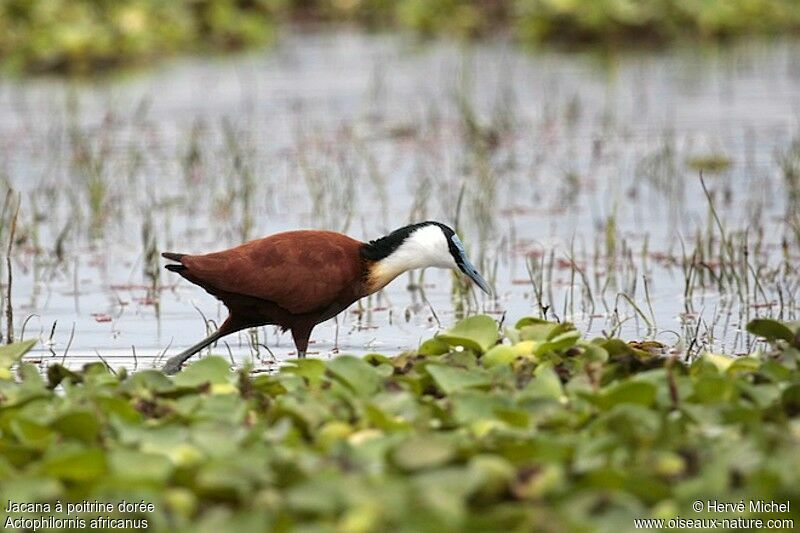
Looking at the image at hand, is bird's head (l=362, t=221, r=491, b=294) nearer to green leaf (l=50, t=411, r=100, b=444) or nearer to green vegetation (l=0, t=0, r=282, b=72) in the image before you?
green leaf (l=50, t=411, r=100, b=444)

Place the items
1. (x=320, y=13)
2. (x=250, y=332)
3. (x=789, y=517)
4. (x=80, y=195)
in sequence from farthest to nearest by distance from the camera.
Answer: (x=320, y=13)
(x=80, y=195)
(x=250, y=332)
(x=789, y=517)

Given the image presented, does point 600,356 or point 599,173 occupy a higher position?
point 599,173

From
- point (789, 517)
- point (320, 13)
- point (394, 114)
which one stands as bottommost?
point (789, 517)

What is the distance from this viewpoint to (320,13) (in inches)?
878

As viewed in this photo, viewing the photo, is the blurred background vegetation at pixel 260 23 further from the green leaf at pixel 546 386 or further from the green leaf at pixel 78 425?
the green leaf at pixel 78 425

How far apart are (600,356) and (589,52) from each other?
41.7 ft

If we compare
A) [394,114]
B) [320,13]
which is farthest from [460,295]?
[320,13]

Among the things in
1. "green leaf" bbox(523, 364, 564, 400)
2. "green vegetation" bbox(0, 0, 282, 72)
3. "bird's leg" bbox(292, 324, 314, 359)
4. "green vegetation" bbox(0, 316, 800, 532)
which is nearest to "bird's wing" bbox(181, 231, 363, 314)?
"bird's leg" bbox(292, 324, 314, 359)

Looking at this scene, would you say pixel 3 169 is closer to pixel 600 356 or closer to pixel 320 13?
pixel 600 356

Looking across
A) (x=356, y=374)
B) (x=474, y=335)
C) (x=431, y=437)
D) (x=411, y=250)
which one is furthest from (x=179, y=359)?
(x=431, y=437)

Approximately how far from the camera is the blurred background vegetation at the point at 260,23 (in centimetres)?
1684

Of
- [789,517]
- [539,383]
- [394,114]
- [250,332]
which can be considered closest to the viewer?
[789,517]

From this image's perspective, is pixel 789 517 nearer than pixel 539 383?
Yes

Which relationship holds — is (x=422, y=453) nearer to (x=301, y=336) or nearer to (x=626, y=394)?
(x=626, y=394)
